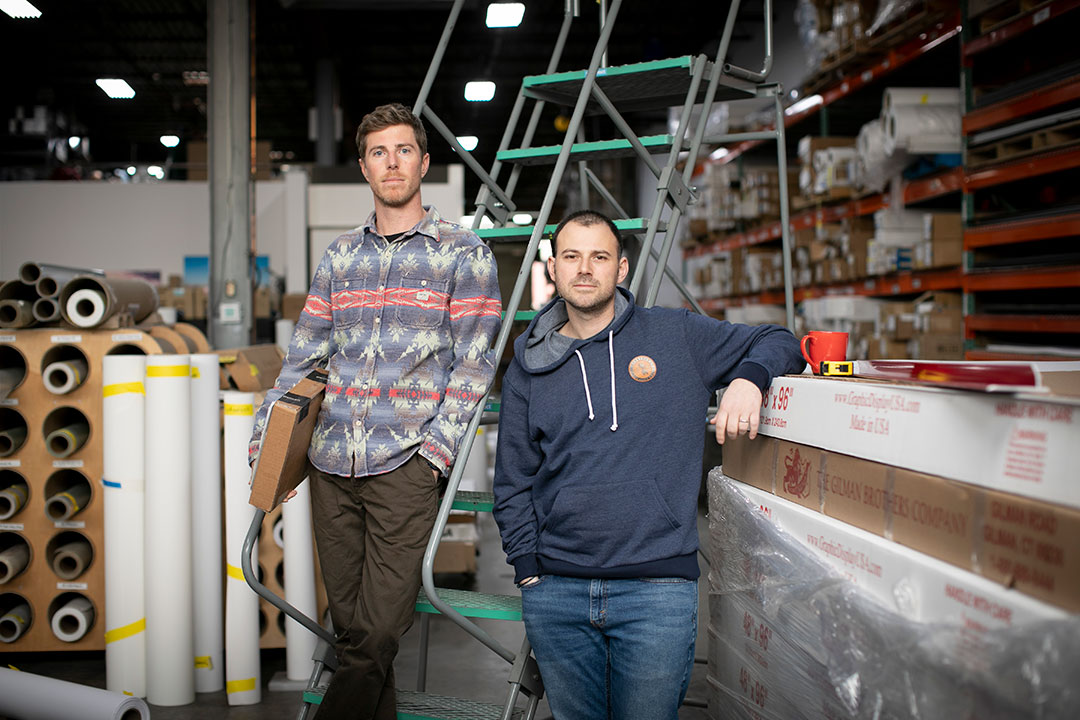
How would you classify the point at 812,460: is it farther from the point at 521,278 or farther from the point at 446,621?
the point at 446,621

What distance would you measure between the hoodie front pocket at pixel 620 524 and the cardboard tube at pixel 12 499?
2.81 m

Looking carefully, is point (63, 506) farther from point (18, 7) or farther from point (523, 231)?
point (18, 7)

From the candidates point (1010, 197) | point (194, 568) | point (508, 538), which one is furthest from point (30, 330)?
point (1010, 197)

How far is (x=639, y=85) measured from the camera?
3.03 meters

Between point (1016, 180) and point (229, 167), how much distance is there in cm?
481

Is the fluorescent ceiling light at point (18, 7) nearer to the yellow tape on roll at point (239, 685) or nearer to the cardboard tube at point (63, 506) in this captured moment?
the cardboard tube at point (63, 506)

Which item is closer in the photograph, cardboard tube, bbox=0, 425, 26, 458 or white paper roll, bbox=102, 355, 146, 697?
white paper roll, bbox=102, 355, 146, 697

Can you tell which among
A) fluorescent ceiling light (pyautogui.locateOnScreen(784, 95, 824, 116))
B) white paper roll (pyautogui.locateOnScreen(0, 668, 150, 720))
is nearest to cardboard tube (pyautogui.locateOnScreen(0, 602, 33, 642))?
white paper roll (pyautogui.locateOnScreen(0, 668, 150, 720))

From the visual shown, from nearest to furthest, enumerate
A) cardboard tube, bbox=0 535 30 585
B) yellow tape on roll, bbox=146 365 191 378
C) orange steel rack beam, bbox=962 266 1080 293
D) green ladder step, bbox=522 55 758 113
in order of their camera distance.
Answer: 1. green ladder step, bbox=522 55 758 113
2. yellow tape on roll, bbox=146 365 191 378
3. cardboard tube, bbox=0 535 30 585
4. orange steel rack beam, bbox=962 266 1080 293

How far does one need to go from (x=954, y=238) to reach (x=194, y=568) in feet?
13.6

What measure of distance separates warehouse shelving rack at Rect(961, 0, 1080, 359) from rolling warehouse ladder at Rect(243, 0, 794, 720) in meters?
1.33

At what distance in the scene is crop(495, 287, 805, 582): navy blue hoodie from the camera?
1927 mm

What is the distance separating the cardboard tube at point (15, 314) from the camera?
3.68 meters

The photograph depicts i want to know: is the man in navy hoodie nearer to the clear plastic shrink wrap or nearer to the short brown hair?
the clear plastic shrink wrap
